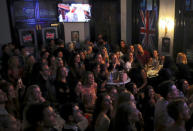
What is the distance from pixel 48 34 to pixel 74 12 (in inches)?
58.6

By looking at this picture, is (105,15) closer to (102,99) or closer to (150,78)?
(150,78)

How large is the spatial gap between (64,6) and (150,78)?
17.0ft

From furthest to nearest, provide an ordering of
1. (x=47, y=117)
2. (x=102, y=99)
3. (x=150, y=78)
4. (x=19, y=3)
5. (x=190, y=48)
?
1. (x=19, y=3)
2. (x=190, y=48)
3. (x=150, y=78)
4. (x=102, y=99)
5. (x=47, y=117)

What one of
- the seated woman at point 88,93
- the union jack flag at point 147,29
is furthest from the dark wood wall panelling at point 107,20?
the seated woman at point 88,93

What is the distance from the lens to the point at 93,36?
10062 mm

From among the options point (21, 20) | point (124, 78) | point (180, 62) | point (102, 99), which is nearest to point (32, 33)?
point (21, 20)

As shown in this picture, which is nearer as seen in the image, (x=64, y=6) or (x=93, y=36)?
(x=64, y=6)

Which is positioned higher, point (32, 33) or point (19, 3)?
point (19, 3)

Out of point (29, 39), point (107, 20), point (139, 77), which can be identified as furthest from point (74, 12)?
point (139, 77)


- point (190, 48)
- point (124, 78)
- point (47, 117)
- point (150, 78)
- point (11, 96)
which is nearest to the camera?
point (47, 117)


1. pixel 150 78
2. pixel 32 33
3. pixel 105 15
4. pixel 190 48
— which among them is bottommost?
pixel 150 78

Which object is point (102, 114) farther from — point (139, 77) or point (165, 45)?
point (165, 45)

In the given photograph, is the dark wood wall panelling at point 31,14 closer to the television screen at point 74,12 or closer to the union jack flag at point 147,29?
the television screen at point 74,12

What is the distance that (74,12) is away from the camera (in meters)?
9.37
